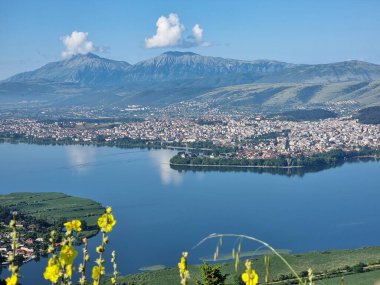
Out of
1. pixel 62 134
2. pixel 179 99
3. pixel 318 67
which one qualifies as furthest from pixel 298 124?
pixel 318 67

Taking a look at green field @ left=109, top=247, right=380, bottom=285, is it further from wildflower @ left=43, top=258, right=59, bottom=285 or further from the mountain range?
the mountain range

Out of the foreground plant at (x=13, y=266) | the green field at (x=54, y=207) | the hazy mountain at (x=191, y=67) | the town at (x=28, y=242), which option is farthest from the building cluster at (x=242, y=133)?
the hazy mountain at (x=191, y=67)

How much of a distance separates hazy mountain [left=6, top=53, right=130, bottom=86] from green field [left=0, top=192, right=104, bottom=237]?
235 feet

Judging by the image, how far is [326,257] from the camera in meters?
6.90

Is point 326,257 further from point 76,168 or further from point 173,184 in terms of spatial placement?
point 76,168

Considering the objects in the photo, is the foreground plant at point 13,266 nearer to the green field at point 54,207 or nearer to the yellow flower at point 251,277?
the yellow flower at point 251,277

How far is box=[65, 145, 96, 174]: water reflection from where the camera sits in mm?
15414

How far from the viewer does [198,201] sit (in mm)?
11180

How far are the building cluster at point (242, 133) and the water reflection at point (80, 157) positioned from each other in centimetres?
207

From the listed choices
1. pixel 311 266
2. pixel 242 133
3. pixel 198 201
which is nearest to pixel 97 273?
pixel 311 266

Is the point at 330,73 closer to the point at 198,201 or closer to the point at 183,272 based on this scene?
the point at 198,201

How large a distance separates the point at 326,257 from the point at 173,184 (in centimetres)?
658

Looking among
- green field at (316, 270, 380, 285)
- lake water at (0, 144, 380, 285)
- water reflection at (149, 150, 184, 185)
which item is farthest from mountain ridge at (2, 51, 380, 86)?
green field at (316, 270, 380, 285)

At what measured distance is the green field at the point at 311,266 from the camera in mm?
5828
